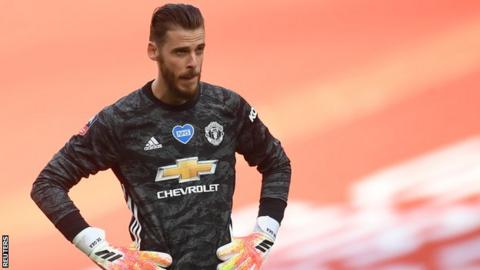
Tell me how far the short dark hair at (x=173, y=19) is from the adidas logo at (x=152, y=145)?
0.80ft

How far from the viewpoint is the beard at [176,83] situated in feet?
9.46

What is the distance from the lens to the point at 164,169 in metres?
2.91

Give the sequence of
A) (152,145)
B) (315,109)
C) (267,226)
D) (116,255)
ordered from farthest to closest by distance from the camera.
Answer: (315,109) → (267,226) → (152,145) → (116,255)

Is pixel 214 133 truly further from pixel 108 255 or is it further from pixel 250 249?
pixel 108 255

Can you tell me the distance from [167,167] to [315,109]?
1994 millimetres

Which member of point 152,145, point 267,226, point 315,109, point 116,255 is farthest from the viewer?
point 315,109

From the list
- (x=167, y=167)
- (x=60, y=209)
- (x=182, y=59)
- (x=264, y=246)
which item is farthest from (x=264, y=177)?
(x=60, y=209)

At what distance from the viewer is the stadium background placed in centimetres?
460

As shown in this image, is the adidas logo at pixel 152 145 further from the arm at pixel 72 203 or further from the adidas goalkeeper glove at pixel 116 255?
the adidas goalkeeper glove at pixel 116 255

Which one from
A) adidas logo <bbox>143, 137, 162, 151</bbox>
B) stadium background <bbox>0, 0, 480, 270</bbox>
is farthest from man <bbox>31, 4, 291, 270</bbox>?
stadium background <bbox>0, 0, 480, 270</bbox>

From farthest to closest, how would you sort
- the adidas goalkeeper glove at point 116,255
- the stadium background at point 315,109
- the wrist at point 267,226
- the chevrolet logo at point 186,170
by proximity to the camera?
the stadium background at point 315,109
the wrist at point 267,226
the chevrolet logo at point 186,170
the adidas goalkeeper glove at point 116,255

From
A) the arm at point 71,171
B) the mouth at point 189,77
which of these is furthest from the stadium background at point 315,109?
the mouth at point 189,77

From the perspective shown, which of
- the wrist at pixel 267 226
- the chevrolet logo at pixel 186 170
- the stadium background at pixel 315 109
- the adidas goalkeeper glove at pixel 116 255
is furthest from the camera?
the stadium background at pixel 315 109

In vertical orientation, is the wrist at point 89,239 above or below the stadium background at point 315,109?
below
